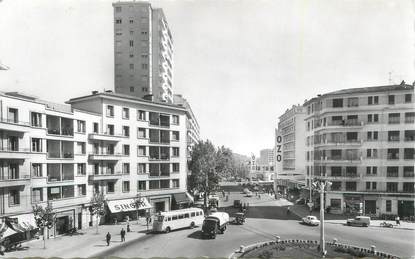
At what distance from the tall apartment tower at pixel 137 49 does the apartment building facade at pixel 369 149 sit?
131 feet

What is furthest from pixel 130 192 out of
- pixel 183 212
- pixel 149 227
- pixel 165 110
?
pixel 165 110

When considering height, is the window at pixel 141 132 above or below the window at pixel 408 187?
above

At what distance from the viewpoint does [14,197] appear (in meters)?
29.6

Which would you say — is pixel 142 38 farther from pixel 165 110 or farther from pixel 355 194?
pixel 355 194

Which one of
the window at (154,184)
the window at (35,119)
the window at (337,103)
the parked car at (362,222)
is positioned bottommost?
the parked car at (362,222)

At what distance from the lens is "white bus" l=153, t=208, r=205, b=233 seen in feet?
112

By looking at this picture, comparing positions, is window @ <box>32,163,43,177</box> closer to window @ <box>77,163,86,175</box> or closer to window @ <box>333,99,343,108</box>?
window @ <box>77,163,86,175</box>

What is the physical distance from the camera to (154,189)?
4669 cm

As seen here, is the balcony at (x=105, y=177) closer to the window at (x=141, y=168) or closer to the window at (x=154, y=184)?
the window at (x=141, y=168)

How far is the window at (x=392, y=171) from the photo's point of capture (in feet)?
151

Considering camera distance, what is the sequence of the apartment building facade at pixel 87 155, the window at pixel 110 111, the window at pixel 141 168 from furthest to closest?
the window at pixel 141 168, the window at pixel 110 111, the apartment building facade at pixel 87 155

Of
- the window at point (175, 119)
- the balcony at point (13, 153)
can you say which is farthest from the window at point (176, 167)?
the balcony at point (13, 153)

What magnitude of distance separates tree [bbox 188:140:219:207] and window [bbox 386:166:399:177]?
30.7 metres

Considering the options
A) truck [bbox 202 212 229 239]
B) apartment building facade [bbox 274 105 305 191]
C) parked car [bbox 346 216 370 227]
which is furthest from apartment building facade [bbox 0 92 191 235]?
apartment building facade [bbox 274 105 305 191]
